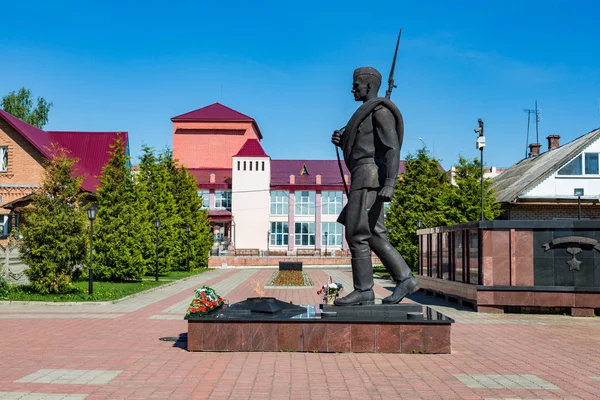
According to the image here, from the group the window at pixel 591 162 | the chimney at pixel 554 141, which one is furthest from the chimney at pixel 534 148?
the window at pixel 591 162

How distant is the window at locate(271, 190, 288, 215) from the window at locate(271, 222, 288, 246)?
1251 millimetres

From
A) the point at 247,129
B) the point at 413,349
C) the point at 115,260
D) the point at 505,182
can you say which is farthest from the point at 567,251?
the point at 247,129

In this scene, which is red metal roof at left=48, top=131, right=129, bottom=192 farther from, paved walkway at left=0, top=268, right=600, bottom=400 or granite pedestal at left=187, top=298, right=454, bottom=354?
granite pedestal at left=187, top=298, right=454, bottom=354

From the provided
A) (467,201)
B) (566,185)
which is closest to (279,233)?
(566,185)

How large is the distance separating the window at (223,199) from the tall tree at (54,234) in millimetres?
42072

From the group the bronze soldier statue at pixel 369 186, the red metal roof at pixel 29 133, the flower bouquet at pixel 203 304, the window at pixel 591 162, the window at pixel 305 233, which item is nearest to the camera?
the flower bouquet at pixel 203 304

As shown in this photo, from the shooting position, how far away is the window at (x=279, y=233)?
60.1m

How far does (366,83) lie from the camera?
9125 mm

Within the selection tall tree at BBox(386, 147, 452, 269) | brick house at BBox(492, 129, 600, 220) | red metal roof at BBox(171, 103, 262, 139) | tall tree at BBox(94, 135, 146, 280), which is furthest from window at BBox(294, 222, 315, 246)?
tall tree at BBox(94, 135, 146, 280)

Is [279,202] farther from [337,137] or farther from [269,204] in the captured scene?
[337,137]

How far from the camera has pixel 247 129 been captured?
217ft

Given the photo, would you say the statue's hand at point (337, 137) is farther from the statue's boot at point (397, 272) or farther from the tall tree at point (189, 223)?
the tall tree at point (189, 223)

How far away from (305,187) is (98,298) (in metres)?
44.2

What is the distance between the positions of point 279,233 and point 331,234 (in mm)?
5459
